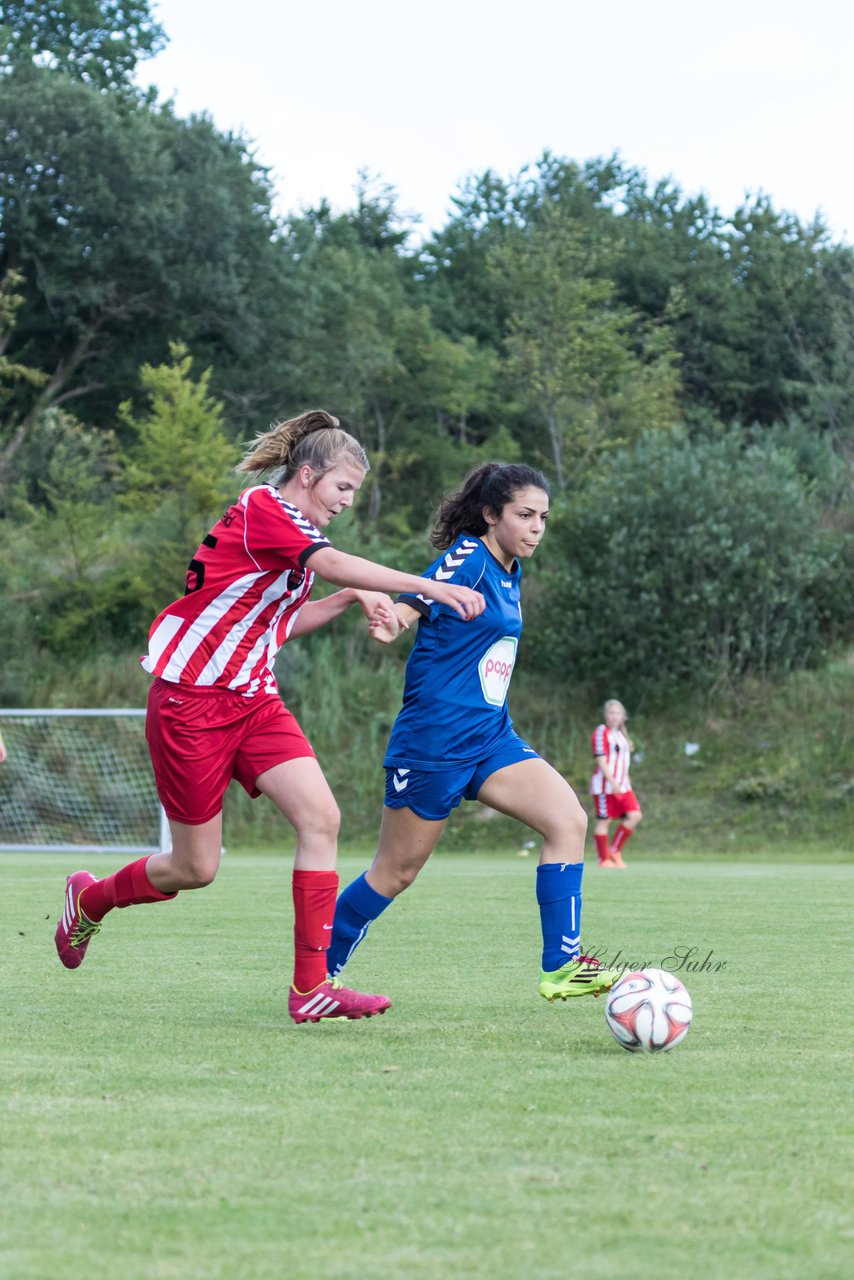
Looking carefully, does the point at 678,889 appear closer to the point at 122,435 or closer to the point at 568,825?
the point at 568,825

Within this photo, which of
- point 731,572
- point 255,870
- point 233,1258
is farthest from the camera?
point 731,572

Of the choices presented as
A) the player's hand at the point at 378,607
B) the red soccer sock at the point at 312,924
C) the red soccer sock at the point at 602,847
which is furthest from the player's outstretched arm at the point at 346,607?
the red soccer sock at the point at 602,847

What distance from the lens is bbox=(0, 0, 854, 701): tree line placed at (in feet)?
85.5

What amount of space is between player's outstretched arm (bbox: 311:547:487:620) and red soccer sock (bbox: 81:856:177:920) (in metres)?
1.43

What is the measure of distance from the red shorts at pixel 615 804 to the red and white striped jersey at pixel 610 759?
0.08m

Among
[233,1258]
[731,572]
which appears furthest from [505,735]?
[731,572]

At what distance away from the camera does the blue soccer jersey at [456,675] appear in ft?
18.1

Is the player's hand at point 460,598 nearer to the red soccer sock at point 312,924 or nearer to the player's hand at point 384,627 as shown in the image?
the player's hand at point 384,627

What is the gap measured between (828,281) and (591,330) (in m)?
10.1

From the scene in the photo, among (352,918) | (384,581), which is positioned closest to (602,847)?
(352,918)

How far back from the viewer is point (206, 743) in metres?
5.31

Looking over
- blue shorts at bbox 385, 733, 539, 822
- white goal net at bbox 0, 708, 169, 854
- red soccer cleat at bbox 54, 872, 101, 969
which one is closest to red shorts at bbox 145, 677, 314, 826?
blue shorts at bbox 385, 733, 539, 822

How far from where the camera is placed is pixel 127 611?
95.7ft

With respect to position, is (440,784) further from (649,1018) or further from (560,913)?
(649,1018)
